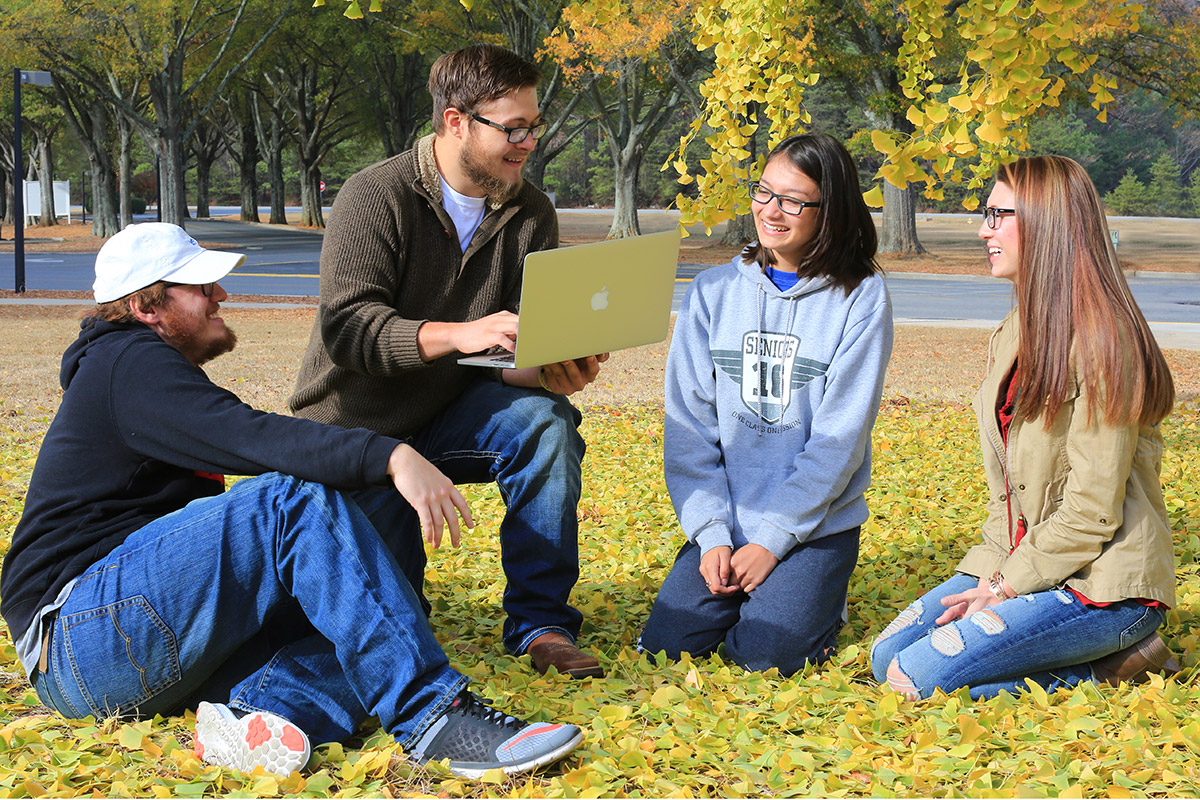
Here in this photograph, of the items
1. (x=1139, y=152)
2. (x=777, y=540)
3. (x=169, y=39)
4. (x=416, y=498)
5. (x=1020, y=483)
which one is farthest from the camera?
(x=1139, y=152)

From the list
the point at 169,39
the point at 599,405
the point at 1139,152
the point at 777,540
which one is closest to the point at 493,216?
the point at 777,540

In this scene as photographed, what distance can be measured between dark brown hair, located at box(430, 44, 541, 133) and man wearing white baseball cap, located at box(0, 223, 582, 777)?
106 centimetres

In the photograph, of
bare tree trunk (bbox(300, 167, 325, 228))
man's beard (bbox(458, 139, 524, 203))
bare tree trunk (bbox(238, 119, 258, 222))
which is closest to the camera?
man's beard (bbox(458, 139, 524, 203))

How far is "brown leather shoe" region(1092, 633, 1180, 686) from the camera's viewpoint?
2973mm

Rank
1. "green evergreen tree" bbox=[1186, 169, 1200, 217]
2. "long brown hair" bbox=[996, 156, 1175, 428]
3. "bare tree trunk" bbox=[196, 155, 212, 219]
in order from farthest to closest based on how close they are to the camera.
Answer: "green evergreen tree" bbox=[1186, 169, 1200, 217], "bare tree trunk" bbox=[196, 155, 212, 219], "long brown hair" bbox=[996, 156, 1175, 428]

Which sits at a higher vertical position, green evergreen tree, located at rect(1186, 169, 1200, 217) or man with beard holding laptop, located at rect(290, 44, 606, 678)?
green evergreen tree, located at rect(1186, 169, 1200, 217)

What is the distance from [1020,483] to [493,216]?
1.78 m

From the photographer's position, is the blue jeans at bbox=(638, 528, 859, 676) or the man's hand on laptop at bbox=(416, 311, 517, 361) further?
the blue jeans at bbox=(638, 528, 859, 676)

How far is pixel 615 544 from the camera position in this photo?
4680 millimetres

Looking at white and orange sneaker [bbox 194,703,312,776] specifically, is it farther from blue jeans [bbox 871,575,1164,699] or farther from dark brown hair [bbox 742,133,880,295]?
dark brown hair [bbox 742,133,880,295]

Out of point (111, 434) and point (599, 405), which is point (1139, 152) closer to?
point (599, 405)

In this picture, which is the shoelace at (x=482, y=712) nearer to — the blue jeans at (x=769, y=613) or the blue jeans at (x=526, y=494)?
the blue jeans at (x=526, y=494)

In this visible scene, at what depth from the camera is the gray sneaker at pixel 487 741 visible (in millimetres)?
2385

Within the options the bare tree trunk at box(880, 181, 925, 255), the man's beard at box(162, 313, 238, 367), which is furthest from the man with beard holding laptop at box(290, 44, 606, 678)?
the bare tree trunk at box(880, 181, 925, 255)
